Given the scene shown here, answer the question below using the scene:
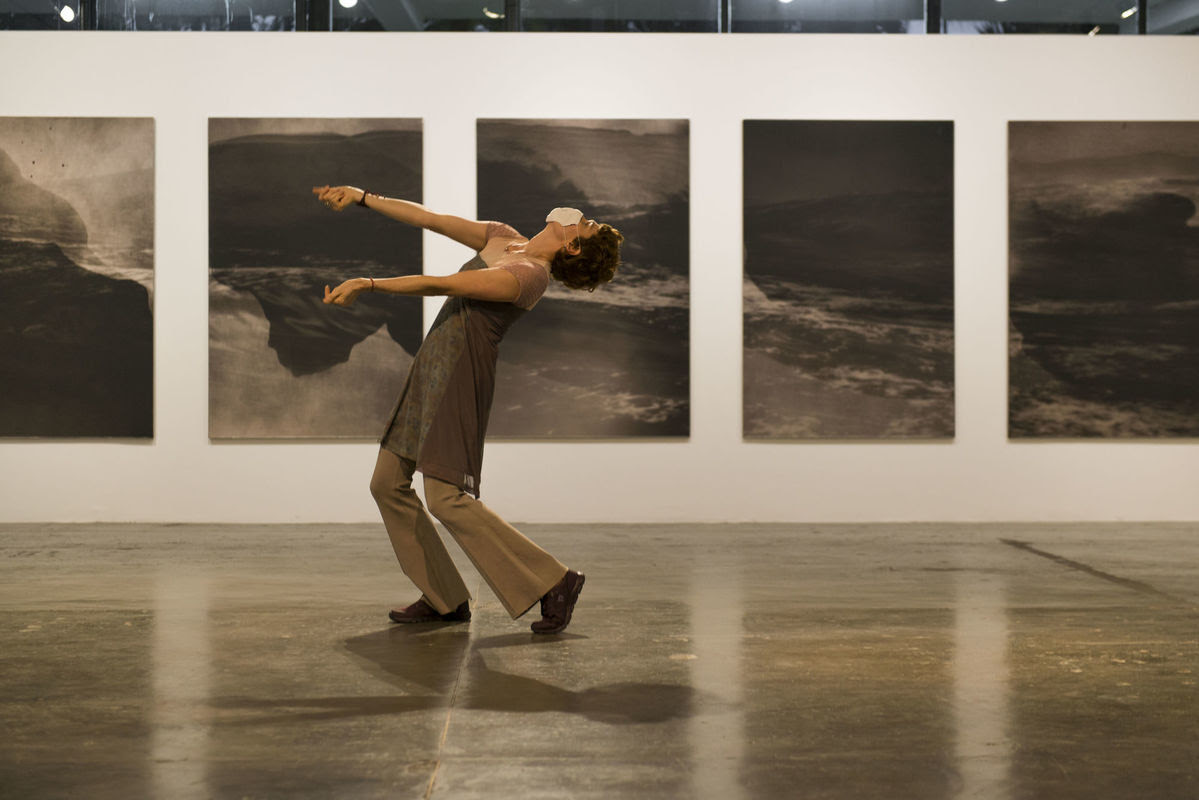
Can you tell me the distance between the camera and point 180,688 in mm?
2855

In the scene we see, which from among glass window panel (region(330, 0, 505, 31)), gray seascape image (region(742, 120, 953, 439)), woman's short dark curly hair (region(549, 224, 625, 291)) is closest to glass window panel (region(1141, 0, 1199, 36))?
gray seascape image (region(742, 120, 953, 439))

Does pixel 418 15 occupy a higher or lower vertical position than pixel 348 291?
higher

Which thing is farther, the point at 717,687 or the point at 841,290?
the point at 841,290

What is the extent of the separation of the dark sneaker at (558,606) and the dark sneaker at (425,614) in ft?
1.04

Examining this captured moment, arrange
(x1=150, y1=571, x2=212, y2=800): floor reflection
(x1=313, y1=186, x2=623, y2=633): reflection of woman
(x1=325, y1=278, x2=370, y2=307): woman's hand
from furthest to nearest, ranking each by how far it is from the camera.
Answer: (x1=313, y1=186, x2=623, y2=633): reflection of woman
(x1=325, y1=278, x2=370, y2=307): woman's hand
(x1=150, y1=571, x2=212, y2=800): floor reflection

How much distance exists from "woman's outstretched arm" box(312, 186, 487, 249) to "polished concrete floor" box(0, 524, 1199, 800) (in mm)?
1242

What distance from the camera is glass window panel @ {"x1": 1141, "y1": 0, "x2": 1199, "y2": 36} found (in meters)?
6.92

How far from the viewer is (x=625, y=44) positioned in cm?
679

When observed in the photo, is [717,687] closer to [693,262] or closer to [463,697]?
[463,697]

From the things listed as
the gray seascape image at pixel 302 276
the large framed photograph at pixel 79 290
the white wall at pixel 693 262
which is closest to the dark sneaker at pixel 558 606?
the white wall at pixel 693 262

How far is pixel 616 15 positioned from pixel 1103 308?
325 centimetres

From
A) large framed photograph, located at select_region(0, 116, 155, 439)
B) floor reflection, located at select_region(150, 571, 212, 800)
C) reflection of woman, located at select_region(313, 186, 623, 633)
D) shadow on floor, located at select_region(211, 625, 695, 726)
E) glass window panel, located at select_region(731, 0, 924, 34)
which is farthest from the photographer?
glass window panel, located at select_region(731, 0, 924, 34)

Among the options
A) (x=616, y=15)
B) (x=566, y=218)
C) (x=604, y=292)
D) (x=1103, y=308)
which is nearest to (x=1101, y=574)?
(x=1103, y=308)

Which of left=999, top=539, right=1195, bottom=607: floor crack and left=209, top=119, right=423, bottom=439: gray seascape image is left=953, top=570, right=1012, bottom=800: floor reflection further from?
left=209, top=119, right=423, bottom=439: gray seascape image
